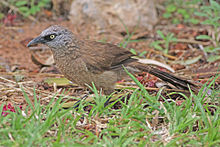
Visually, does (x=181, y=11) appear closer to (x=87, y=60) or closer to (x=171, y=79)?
(x=171, y=79)

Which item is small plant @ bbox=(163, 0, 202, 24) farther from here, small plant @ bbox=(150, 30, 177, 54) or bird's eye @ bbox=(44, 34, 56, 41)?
bird's eye @ bbox=(44, 34, 56, 41)

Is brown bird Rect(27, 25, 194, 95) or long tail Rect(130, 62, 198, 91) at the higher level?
brown bird Rect(27, 25, 194, 95)

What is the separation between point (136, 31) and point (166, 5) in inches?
69.4

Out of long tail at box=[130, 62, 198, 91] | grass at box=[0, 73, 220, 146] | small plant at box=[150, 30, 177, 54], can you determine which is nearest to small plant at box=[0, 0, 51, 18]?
small plant at box=[150, 30, 177, 54]

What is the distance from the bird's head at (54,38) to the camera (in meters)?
4.31

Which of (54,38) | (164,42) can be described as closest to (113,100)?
(54,38)

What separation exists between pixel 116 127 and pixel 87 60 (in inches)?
51.0

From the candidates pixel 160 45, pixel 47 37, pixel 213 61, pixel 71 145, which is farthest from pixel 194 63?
pixel 71 145

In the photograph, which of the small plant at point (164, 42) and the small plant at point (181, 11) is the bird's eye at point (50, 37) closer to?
the small plant at point (164, 42)

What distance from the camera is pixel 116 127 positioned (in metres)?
3.41

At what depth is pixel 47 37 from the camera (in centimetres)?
432

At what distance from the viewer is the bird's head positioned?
170 inches

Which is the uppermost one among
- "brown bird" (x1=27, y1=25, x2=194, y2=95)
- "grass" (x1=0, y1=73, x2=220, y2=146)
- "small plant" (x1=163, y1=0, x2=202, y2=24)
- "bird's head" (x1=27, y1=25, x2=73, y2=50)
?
"small plant" (x1=163, y1=0, x2=202, y2=24)

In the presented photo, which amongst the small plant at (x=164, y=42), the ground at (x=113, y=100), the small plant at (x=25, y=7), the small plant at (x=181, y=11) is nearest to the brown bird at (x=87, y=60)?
the ground at (x=113, y=100)
